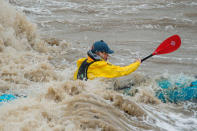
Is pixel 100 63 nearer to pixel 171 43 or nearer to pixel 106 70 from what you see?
pixel 106 70

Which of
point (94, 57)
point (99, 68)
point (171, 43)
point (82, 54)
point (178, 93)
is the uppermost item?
point (171, 43)

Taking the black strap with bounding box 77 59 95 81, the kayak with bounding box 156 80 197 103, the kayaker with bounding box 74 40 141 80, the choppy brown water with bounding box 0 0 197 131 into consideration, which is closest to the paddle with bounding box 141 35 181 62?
the choppy brown water with bounding box 0 0 197 131

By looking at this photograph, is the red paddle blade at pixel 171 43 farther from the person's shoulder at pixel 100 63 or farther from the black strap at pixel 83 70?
the black strap at pixel 83 70

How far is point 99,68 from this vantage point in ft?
12.8

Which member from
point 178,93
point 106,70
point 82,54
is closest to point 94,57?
point 106,70

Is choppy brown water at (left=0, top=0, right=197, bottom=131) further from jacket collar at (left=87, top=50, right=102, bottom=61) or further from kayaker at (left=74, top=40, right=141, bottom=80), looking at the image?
jacket collar at (left=87, top=50, right=102, bottom=61)

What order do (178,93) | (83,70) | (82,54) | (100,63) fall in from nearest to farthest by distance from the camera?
(100,63) < (83,70) < (178,93) < (82,54)

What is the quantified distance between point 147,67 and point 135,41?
211 centimetres

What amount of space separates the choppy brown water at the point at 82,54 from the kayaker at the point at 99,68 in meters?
0.15

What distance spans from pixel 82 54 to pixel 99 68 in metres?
3.08

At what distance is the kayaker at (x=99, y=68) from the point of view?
385 centimetres

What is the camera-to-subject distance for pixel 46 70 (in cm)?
531

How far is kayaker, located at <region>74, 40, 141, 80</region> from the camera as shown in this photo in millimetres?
3852

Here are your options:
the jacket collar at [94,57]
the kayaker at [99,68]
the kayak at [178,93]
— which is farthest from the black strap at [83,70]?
the kayak at [178,93]
